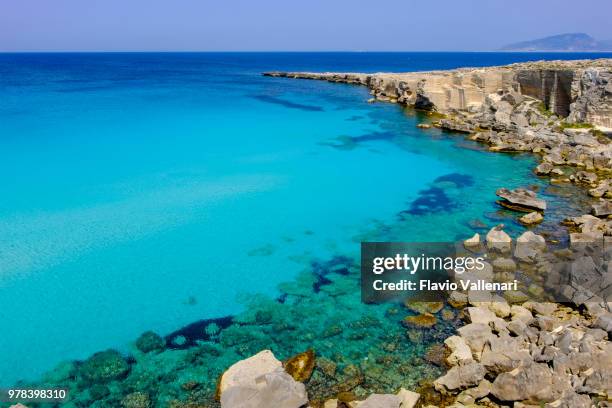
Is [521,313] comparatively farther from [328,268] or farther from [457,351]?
[328,268]

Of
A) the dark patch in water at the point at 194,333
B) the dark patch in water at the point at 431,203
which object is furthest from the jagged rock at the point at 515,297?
the dark patch in water at the point at 194,333

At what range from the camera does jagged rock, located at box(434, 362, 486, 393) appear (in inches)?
409

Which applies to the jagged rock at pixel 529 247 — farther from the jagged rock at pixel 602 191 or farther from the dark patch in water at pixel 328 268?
the jagged rock at pixel 602 191

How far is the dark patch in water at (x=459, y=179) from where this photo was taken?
26.2 metres

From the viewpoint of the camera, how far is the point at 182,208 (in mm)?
22656

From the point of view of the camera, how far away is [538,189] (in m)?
24.5

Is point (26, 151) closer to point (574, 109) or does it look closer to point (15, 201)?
point (15, 201)

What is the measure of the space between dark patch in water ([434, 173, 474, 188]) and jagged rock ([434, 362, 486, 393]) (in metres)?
16.7

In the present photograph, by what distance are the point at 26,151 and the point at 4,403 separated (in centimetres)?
2697

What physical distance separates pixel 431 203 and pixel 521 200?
4.18 m

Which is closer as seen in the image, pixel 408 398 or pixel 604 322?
pixel 408 398

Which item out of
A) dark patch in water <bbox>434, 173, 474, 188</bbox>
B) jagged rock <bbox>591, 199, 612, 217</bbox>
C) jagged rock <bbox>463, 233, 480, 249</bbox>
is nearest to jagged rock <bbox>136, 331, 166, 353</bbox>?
jagged rock <bbox>463, 233, 480, 249</bbox>

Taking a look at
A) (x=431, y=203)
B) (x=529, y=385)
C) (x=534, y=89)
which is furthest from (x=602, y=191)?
(x=534, y=89)

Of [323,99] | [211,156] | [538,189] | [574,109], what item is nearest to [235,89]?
[323,99]
